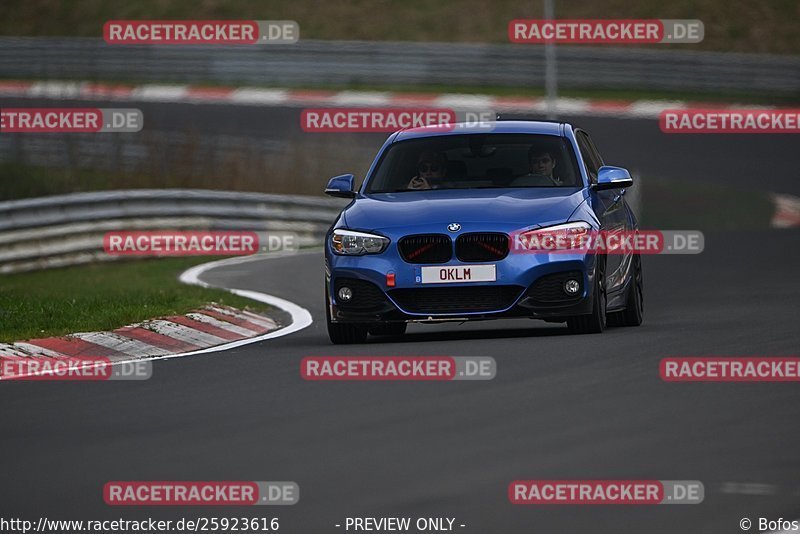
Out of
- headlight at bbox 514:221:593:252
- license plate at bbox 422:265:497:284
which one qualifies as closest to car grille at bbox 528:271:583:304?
headlight at bbox 514:221:593:252

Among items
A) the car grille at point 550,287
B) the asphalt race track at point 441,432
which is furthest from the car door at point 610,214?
the car grille at point 550,287

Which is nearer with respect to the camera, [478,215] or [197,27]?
[478,215]

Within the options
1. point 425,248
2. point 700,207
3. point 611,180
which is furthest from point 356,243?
point 700,207

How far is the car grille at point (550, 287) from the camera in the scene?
11.6 metres

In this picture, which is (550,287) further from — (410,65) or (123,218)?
(410,65)

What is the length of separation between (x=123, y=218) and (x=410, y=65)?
18588 millimetres

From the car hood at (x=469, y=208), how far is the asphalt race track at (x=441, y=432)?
799 millimetres

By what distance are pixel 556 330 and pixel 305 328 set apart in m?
2.14

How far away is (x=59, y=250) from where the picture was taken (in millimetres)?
22734

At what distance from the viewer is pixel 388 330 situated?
1313 centimetres

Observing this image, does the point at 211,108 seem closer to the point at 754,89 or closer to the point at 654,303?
the point at 754,89

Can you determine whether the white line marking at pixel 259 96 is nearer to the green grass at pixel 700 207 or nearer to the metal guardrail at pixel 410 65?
the metal guardrail at pixel 410 65

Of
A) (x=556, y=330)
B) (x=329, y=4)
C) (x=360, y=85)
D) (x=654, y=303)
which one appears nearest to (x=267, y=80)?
(x=360, y=85)

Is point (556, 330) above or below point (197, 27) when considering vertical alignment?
below
